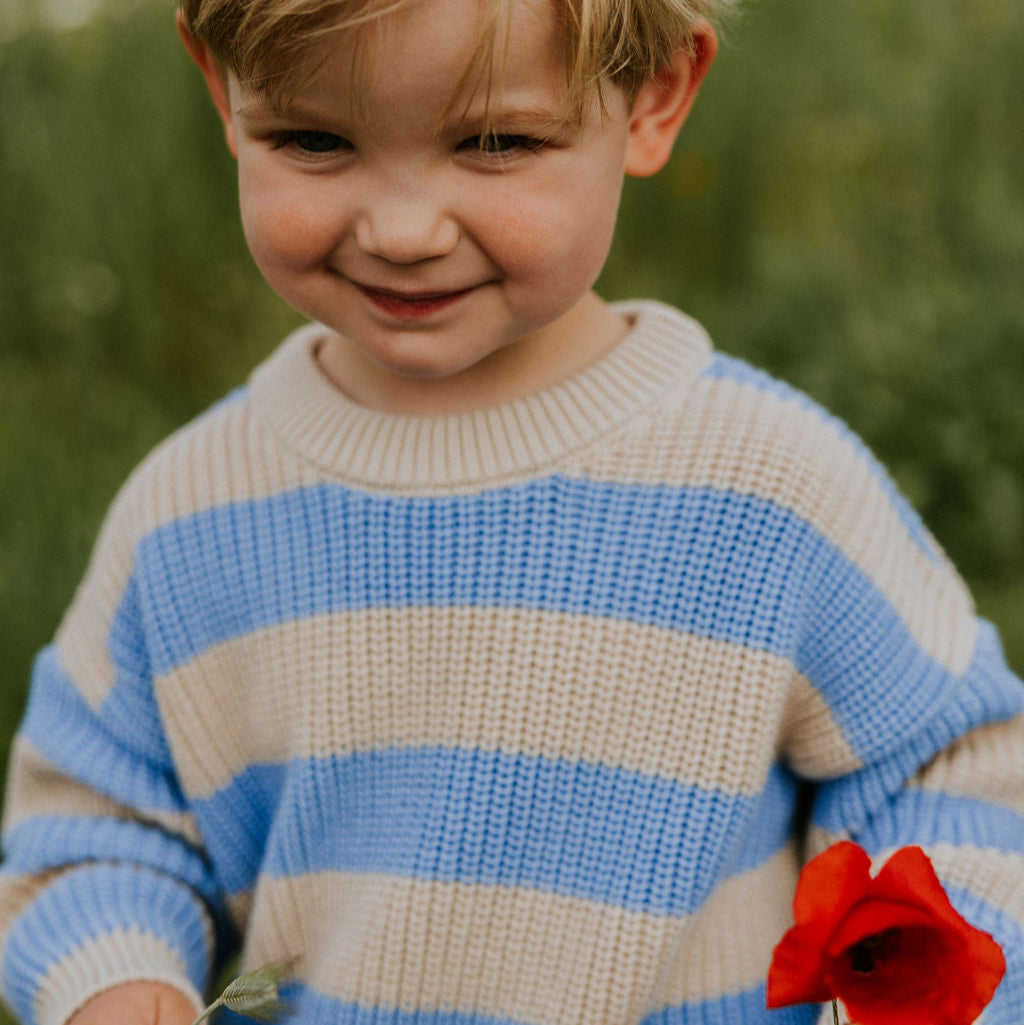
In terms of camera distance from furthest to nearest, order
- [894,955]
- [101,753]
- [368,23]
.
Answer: [101,753] → [368,23] → [894,955]

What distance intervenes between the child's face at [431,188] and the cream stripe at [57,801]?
22.7 inches

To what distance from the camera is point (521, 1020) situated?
4.38 feet

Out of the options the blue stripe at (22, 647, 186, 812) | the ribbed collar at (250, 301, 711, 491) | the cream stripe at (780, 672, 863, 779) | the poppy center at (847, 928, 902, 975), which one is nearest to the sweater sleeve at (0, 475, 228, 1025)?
the blue stripe at (22, 647, 186, 812)

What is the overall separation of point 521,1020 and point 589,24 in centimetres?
90

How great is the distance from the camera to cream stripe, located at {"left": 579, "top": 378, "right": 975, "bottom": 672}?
1.31 meters

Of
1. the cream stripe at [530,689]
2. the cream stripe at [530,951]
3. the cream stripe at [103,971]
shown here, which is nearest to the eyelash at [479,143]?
the cream stripe at [530,689]

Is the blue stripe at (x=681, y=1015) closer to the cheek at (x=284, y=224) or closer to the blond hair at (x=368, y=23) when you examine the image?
the cheek at (x=284, y=224)

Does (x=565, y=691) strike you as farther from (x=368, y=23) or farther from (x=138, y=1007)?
(x=368, y=23)

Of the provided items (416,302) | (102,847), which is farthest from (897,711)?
(102,847)

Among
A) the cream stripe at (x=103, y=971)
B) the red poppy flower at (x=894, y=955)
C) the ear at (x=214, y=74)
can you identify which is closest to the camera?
the red poppy flower at (x=894, y=955)

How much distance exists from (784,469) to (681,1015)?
538mm

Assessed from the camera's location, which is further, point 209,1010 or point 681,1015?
point 681,1015

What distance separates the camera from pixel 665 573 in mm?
1305

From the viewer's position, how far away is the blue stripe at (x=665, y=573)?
4.25 ft
